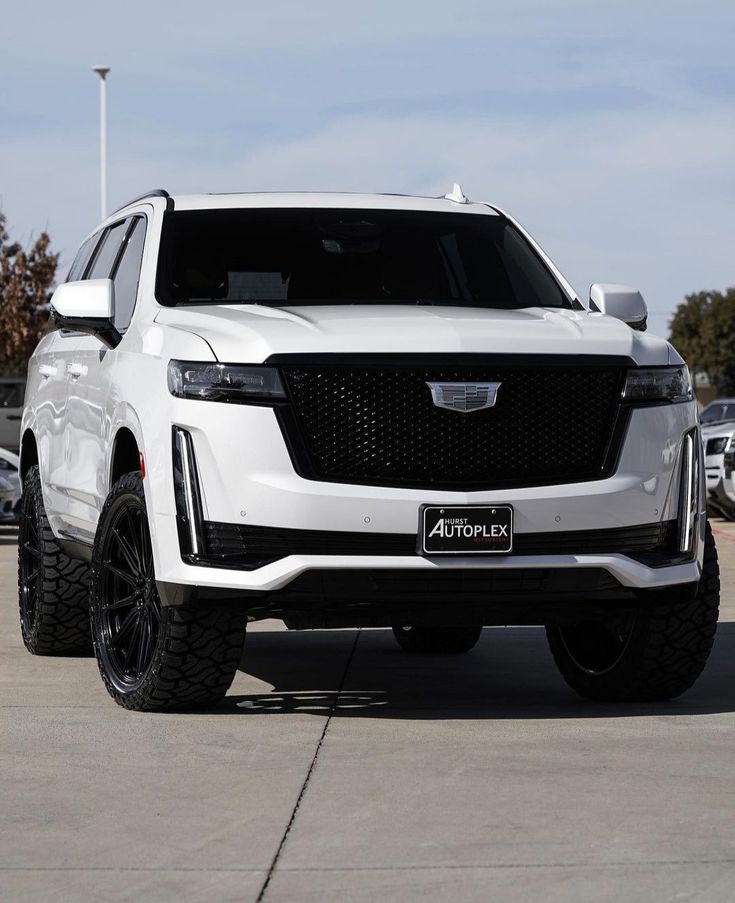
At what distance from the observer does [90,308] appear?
756 centimetres

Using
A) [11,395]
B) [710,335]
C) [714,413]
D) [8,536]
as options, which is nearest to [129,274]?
[8,536]

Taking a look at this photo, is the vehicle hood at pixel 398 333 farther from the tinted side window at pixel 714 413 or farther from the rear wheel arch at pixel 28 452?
the tinted side window at pixel 714 413

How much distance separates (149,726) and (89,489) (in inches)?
62.5

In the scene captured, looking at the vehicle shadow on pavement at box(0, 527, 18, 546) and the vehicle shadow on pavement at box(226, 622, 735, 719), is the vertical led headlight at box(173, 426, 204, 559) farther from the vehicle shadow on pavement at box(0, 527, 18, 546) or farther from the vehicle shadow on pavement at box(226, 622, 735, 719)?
the vehicle shadow on pavement at box(0, 527, 18, 546)

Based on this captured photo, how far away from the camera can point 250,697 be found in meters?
7.48

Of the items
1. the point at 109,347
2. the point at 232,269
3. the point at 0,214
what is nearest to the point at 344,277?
the point at 232,269

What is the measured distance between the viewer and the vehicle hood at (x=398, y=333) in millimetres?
6469

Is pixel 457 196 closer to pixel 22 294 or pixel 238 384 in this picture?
pixel 238 384

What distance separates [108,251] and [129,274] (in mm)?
940

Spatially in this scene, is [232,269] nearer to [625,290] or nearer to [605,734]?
[625,290]

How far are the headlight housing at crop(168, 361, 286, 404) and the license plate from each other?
27.2 inches

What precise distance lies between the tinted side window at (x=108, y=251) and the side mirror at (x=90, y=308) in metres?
1.04

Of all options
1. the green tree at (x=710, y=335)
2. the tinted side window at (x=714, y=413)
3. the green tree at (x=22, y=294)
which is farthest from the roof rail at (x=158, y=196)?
the green tree at (x=710, y=335)

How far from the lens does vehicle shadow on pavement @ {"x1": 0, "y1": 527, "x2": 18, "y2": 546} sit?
1924 centimetres
